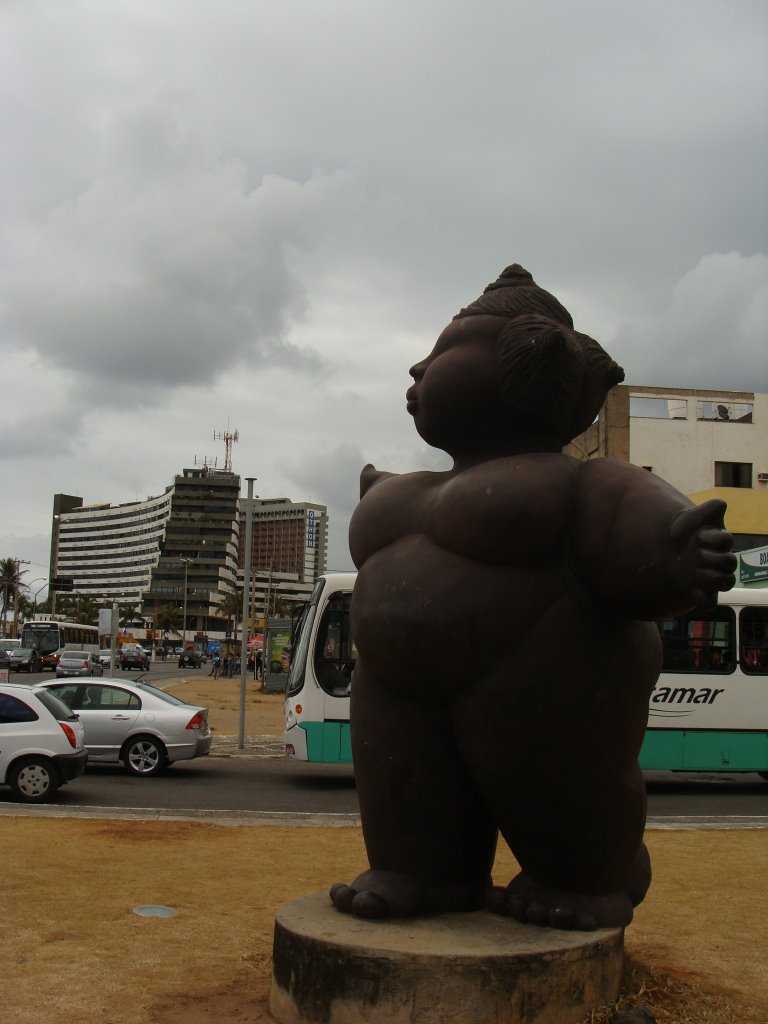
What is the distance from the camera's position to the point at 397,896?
375 centimetres

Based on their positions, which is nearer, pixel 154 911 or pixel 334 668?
pixel 154 911

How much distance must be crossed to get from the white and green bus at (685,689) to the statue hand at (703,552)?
344 inches

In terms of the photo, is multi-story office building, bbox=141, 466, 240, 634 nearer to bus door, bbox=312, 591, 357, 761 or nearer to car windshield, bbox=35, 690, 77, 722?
bus door, bbox=312, 591, 357, 761

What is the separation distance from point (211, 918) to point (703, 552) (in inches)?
142

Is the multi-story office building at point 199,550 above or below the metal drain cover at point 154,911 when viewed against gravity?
above

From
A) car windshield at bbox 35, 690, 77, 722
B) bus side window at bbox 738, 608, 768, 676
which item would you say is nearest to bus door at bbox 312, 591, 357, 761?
car windshield at bbox 35, 690, 77, 722

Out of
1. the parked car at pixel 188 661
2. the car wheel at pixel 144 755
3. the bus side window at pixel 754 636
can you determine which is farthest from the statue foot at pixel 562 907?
the parked car at pixel 188 661

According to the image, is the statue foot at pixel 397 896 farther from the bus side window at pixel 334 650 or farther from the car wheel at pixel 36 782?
the bus side window at pixel 334 650

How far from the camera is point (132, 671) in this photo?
159 ft

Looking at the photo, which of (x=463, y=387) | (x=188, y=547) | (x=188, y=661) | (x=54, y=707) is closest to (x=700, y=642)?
(x=54, y=707)

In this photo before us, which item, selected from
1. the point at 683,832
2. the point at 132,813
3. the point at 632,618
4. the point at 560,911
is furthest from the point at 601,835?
the point at 132,813

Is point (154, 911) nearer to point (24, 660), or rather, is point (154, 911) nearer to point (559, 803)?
point (559, 803)

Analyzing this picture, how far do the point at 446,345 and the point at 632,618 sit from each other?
51.4 inches

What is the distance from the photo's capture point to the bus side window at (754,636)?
12.1 m
